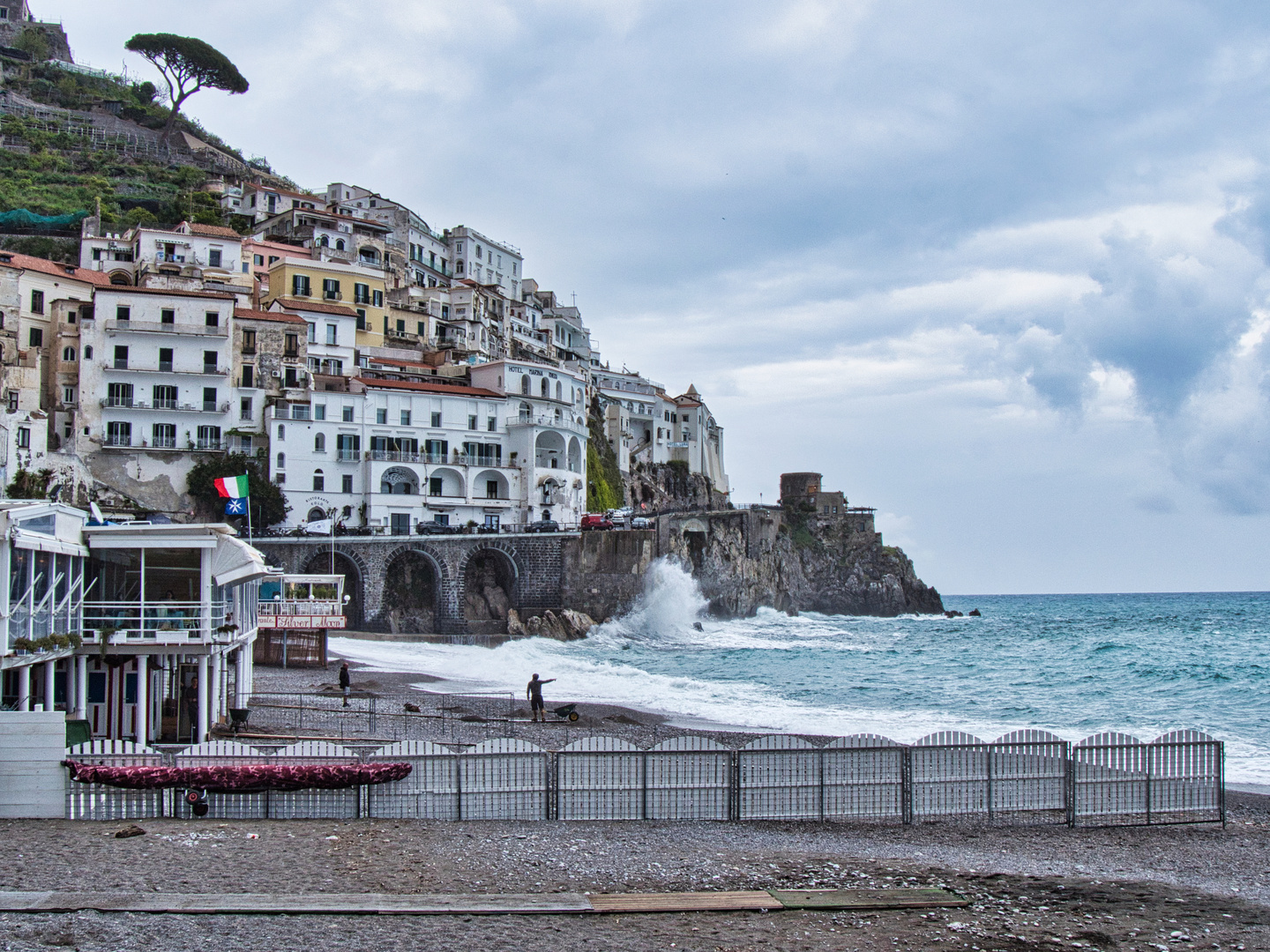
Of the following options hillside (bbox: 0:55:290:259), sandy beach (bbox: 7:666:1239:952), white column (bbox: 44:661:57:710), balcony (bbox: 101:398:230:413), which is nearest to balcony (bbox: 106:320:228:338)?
balcony (bbox: 101:398:230:413)

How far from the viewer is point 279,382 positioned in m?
62.0

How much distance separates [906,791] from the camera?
597 inches

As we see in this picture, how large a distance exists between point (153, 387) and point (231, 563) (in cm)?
4456

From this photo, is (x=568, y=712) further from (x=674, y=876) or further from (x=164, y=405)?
(x=164, y=405)

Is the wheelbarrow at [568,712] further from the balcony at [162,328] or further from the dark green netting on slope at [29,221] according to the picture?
the dark green netting on slope at [29,221]

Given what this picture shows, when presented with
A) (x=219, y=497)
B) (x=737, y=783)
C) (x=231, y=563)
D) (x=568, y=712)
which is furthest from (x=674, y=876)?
(x=219, y=497)

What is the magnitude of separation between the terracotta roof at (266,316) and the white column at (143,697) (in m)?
46.5

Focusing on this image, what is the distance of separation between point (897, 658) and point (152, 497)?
40.0 m

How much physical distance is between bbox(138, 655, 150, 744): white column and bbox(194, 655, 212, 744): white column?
842mm

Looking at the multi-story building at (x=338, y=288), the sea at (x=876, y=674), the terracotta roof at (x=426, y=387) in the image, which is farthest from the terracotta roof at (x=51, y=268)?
the sea at (x=876, y=674)

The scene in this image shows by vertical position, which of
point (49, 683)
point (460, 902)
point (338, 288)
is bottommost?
point (460, 902)

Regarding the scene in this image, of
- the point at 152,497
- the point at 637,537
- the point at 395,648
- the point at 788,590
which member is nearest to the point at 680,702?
the point at 395,648

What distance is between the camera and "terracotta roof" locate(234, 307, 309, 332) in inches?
2437

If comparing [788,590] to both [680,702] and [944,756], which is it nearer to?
[680,702]
